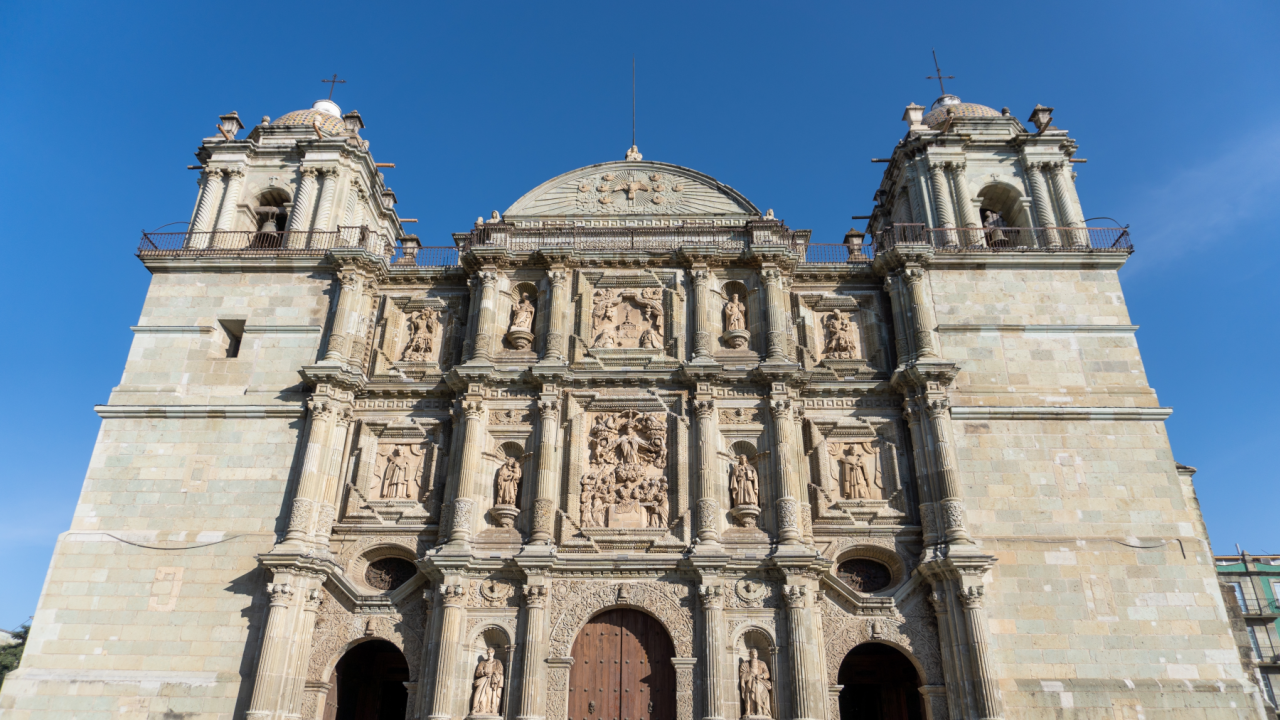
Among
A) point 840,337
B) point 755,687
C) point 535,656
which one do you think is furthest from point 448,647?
point 840,337

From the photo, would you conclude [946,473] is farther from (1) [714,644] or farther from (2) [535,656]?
(2) [535,656]

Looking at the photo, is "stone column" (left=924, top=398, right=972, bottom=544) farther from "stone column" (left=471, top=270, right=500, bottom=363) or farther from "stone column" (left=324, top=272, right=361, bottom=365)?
"stone column" (left=324, top=272, right=361, bottom=365)

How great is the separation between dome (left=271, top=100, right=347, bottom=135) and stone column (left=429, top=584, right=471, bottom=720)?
575 inches

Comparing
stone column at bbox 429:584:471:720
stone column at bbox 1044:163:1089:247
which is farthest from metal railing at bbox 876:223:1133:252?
stone column at bbox 429:584:471:720

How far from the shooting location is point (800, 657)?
1593 cm

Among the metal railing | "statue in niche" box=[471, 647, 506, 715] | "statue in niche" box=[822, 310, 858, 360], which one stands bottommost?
"statue in niche" box=[471, 647, 506, 715]

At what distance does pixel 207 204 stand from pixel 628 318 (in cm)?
1189

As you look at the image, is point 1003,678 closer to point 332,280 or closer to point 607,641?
point 607,641

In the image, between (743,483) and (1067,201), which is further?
(1067,201)

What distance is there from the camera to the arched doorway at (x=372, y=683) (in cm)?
1867

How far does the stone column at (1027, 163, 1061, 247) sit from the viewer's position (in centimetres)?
2162

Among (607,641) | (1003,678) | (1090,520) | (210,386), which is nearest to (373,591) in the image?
(607,641)

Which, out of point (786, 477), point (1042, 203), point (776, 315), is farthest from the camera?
point (1042, 203)

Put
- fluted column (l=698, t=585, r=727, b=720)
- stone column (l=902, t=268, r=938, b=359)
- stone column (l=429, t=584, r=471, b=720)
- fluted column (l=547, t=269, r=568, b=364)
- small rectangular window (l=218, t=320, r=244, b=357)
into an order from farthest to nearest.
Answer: small rectangular window (l=218, t=320, r=244, b=357), fluted column (l=547, t=269, r=568, b=364), stone column (l=902, t=268, r=938, b=359), stone column (l=429, t=584, r=471, b=720), fluted column (l=698, t=585, r=727, b=720)
